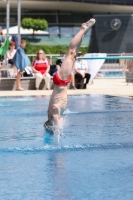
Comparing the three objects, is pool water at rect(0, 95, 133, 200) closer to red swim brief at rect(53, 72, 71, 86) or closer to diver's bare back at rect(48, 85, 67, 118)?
diver's bare back at rect(48, 85, 67, 118)

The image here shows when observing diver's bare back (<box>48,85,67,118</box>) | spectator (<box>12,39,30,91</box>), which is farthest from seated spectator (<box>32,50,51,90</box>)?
diver's bare back (<box>48,85,67,118</box>)

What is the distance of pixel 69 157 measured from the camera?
6.66 metres

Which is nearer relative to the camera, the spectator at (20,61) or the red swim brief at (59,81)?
the red swim brief at (59,81)

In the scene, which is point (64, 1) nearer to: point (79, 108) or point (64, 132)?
point (79, 108)

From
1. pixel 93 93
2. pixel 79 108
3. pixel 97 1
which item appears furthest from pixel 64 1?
pixel 79 108

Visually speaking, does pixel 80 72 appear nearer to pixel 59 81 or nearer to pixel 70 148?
pixel 59 81

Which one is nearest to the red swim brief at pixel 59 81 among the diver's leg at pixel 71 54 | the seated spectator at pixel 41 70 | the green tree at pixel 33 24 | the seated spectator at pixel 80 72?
the diver's leg at pixel 71 54

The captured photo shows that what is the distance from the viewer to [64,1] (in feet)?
188

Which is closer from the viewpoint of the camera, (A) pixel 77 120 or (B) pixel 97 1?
(A) pixel 77 120

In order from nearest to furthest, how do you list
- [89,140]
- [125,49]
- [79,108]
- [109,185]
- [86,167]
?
1. [109,185]
2. [86,167]
3. [89,140]
4. [79,108]
5. [125,49]

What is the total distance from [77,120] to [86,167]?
4.36m

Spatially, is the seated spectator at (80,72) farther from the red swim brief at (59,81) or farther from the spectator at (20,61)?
the red swim brief at (59,81)

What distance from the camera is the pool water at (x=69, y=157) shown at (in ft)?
16.8

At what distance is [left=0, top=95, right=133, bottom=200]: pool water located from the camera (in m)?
5.12
